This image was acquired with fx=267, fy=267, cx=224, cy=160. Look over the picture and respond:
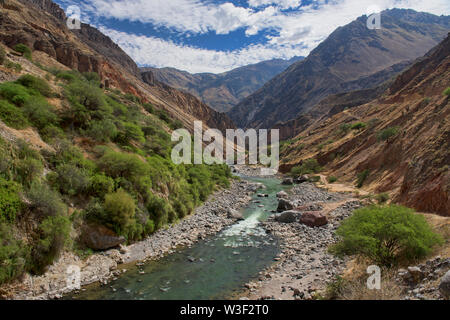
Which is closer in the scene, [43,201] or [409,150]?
[43,201]

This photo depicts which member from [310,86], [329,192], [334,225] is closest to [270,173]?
[329,192]

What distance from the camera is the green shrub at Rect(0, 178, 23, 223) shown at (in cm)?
1040

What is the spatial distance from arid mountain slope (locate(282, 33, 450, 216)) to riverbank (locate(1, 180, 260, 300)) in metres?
13.2

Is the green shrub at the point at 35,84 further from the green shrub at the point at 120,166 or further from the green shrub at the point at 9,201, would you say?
the green shrub at the point at 9,201

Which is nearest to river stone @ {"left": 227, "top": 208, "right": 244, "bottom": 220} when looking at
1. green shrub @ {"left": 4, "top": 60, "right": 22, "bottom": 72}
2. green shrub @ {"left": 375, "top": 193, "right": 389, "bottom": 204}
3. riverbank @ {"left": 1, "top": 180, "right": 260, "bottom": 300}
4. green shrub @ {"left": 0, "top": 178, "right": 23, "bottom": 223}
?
riverbank @ {"left": 1, "top": 180, "right": 260, "bottom": 300}

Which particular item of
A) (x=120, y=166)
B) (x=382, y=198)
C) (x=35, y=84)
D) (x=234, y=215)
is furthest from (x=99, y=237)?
(x=382, y=198)

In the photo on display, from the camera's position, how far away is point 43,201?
1163cm

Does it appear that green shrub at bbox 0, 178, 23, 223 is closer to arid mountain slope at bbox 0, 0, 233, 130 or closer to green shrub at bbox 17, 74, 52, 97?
green shrub at bbox 17, 74, 52, 97

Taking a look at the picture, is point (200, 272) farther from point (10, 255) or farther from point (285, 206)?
point (285, 206)

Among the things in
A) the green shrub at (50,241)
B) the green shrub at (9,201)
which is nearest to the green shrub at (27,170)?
the green shrub at (9,201)

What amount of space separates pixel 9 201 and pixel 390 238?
14749mm

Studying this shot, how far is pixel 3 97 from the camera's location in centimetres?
1599

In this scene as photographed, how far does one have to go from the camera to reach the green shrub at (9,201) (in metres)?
10.4
